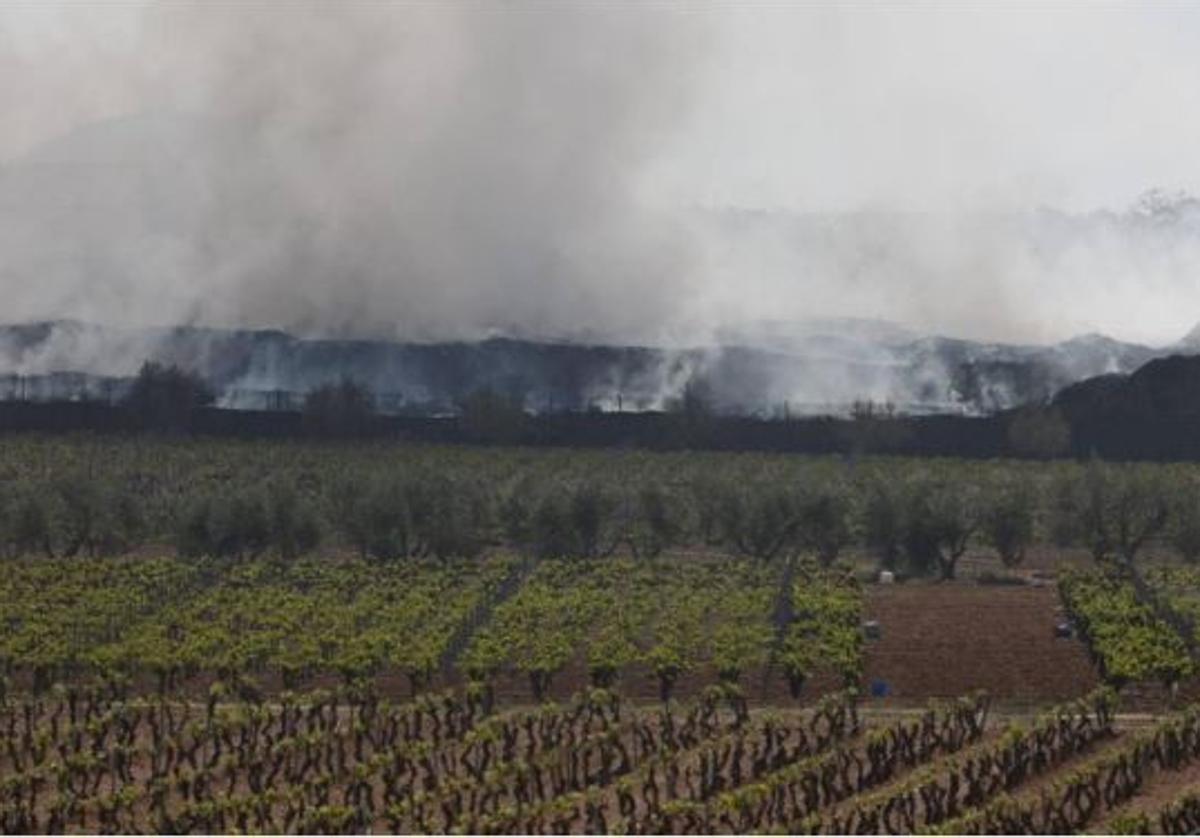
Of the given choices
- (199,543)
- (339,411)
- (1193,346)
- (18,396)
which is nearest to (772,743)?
(199,543)

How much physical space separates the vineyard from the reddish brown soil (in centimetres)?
23

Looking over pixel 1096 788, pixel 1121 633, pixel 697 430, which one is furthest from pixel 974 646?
pixel 697 430

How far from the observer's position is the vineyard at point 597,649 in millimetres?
49625

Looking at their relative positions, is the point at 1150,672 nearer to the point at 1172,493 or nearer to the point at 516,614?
the point at 516,614

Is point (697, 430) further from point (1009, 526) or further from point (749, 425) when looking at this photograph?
point (1009, 526)

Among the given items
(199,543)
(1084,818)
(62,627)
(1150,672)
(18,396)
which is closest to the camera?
(1084,818)

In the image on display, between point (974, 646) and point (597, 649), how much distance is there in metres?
14.0

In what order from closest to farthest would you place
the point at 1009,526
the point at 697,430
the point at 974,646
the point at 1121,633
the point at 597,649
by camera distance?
the point at 597,649 < the point at 1121,633 < the point at 974,646 < the point at 1009,526 < the point at 697,430

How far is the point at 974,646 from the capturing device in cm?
7262

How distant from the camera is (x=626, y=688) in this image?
2552 inches

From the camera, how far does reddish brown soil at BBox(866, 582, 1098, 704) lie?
65250mm

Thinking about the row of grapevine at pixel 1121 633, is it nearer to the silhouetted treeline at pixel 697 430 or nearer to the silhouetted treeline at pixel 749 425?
the silhouetted treeline at pixel 749 425

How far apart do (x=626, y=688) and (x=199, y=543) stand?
35.5m

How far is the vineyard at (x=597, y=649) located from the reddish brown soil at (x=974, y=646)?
0.23 metres
